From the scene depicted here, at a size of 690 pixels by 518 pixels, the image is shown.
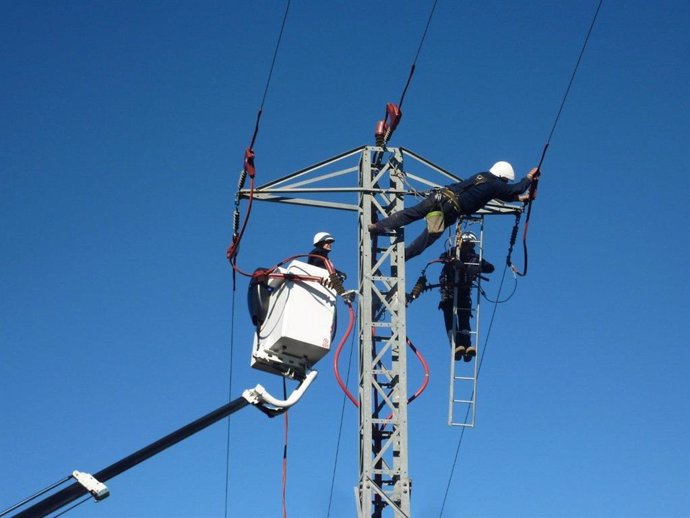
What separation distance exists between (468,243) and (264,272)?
374cm

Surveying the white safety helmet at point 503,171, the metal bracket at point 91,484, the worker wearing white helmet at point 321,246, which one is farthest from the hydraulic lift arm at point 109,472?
the white safety helmet at point 503,171

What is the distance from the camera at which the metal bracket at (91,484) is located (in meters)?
8.34

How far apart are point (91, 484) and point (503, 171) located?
7594 mm

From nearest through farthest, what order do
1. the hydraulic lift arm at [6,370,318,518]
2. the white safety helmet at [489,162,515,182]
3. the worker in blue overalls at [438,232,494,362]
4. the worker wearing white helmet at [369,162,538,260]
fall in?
the hydraulic lift arm at [6,370,318,518] → the worker wearing white helmet at [369,162,538,260] → the white safety helmet at [489,162,515,182] → the worker in blue overalls at [438,232,494,362]

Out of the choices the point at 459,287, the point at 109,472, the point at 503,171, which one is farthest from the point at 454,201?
the point at 109,472

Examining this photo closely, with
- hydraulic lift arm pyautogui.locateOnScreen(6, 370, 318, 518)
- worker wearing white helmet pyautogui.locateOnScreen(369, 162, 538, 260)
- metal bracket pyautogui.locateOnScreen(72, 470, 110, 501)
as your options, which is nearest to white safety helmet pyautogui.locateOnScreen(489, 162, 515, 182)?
worker wearing white helmet pyautogui.locateOnScreen(369, 162, 538, 260)

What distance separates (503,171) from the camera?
14531mm

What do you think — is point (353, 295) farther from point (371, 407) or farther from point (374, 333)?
point (371, 407)

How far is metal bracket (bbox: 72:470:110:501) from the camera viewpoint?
8344mm

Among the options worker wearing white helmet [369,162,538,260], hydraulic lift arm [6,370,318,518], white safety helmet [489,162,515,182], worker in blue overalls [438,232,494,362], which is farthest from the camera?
worker in blue overalls [438,232,494,362]

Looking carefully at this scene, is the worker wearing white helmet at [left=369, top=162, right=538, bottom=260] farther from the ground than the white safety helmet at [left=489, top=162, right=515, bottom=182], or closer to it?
closer to it

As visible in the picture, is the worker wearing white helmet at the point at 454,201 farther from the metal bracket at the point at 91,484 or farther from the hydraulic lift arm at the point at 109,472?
the metal bracket at the point at 91,484

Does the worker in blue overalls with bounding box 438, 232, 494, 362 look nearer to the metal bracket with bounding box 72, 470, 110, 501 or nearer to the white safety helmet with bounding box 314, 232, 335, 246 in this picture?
the white safety helmet with bounding box 314, 232, 335, 246

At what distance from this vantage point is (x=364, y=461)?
1238 centimetres
